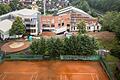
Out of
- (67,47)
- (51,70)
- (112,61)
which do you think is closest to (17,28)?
(67,47)

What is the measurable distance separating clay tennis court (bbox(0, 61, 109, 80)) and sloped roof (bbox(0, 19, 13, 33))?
42.6 ft

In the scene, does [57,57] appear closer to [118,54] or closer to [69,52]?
[69,52]

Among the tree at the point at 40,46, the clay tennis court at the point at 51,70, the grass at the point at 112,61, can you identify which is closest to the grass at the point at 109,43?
the grass at the point at 112,61

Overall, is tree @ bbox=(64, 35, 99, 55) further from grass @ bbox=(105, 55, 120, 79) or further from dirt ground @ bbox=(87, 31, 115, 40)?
dirt ground @ bbox=(87, 31, 115, 40)

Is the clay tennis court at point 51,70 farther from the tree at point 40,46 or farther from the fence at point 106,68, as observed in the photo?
the tree at point 40,46

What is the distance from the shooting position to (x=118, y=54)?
33.8 meters

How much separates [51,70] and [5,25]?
20307 millimetres

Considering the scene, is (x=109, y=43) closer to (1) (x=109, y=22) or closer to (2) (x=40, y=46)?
(1) (x=109, y=22)

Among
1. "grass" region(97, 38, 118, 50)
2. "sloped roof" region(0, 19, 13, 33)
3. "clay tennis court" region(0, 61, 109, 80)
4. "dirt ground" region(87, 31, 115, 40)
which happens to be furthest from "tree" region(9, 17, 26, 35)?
"grass" region(97, 38, 118, 50)

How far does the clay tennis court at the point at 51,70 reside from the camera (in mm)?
29953

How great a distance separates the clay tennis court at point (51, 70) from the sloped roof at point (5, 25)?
13.0m

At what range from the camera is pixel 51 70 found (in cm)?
3244

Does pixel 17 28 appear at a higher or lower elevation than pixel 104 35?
higher

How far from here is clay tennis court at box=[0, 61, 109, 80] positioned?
2995 cm
